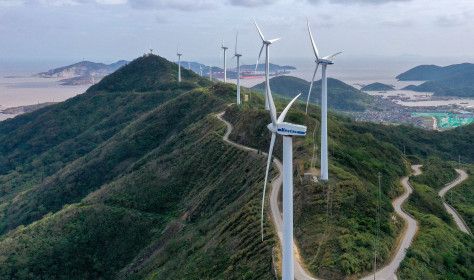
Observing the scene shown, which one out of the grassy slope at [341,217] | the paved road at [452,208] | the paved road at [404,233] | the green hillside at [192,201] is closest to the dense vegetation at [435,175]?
the paved road at [452,208]

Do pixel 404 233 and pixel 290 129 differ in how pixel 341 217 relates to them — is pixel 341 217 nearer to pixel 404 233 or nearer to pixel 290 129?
pixel 404 233

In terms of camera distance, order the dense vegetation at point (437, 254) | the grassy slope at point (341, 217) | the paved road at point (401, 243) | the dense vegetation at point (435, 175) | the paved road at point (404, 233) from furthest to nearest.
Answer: the dense vegetation at point (435, 175), the dense vegetation at point (437, 254), the grassy slope at point (341, 217), the paved road at point (401, 243), the paved road at point (404, 233)

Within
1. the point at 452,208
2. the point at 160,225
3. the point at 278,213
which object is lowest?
the point at 160,225

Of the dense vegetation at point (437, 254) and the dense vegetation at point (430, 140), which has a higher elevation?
the dense vegetation at point (437, 254)

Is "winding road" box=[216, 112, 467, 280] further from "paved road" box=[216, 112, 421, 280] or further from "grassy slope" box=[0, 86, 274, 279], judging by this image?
"grassy slope" box=[0, 86, 274, 279]

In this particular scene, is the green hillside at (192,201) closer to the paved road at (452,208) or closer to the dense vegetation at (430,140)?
the dense vegetation at (430,140)

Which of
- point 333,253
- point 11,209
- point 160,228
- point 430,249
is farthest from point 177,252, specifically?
point 11,209

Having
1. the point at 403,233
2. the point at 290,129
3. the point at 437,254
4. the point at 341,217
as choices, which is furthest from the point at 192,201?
the point at 290,129

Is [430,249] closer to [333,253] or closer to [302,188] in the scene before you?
[333,253]
